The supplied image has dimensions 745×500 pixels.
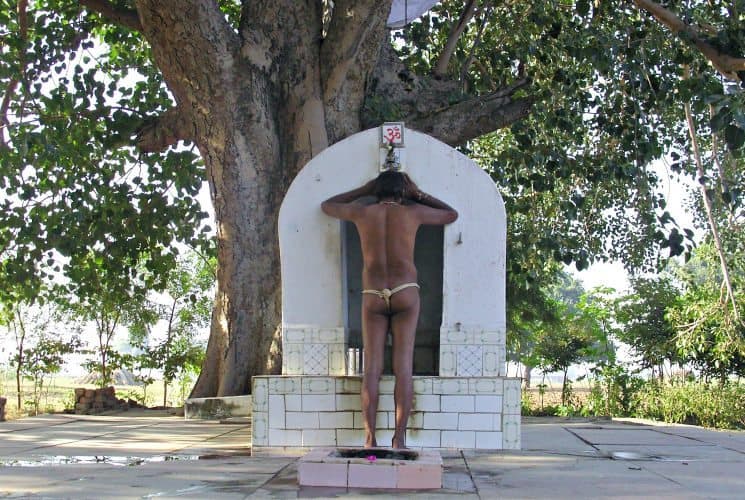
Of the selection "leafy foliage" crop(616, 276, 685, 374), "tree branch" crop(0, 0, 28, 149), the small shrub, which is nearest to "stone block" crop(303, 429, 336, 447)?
"tree branch" crop(0, 0, 28, 149)

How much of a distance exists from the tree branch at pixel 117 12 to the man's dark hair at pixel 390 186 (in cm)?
525

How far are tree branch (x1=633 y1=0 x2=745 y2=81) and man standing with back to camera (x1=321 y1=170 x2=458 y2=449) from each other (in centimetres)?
413

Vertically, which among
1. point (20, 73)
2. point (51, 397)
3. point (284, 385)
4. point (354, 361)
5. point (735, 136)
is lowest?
point (51, 397)

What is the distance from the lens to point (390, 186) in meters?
5.48

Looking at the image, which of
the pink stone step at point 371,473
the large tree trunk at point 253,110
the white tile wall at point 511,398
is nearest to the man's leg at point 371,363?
the white tile wall at point 511,398

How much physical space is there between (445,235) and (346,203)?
727 millimetres

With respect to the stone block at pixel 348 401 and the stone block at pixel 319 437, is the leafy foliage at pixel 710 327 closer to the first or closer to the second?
the stone block at pixel 348 401

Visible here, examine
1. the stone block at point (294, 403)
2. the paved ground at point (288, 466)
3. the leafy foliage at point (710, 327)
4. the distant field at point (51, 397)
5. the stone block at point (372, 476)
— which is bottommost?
the distant field at point (51, 397)

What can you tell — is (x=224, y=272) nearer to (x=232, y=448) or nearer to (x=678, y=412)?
(x=232, y=448)

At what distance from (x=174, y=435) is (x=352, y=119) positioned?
3.86 metres

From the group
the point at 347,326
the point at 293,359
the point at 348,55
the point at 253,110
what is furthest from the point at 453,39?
the point at 293,359

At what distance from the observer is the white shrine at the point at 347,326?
5613 millimetres

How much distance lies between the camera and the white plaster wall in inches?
227

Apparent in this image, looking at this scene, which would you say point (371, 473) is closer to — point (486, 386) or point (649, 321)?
point (486, 386)
